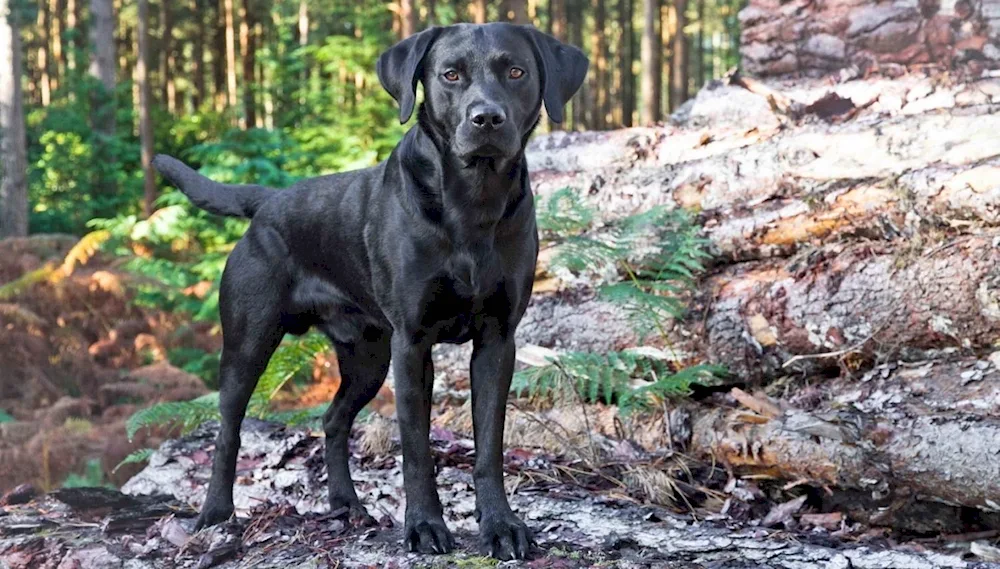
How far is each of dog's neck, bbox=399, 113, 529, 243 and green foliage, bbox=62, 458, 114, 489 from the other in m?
4.85

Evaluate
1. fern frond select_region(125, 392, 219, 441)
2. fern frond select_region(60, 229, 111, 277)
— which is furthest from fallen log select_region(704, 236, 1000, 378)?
fern frond select_region(60, 229, 111, 277)

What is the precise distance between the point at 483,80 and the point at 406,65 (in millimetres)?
389

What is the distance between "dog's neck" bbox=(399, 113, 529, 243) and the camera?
135 inches

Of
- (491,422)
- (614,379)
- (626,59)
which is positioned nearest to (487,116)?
(491,422)

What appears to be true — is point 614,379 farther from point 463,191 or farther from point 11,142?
point 11,142

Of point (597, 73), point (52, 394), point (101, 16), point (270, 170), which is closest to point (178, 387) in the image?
point (52, 394)

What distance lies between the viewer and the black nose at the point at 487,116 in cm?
314

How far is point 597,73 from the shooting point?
30.3 meters

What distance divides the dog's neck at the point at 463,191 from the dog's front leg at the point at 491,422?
0.40 m

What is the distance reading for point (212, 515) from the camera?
163 inches

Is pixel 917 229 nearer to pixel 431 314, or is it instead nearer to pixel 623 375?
pixel 623 375

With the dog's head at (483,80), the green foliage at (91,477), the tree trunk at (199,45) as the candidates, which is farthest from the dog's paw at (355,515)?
the tree trunk at (199,45)

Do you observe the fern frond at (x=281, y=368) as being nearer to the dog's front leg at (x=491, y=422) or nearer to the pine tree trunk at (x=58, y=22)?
the dog's front leg at (x=491, y=422)

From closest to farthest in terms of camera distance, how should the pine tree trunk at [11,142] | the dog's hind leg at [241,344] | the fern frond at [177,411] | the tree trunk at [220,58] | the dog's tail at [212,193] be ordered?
the dog's hind leg at [241,344], the dog's tail at [212,193], the fern frond at [177,411], the pine tree trunk at [11,142], the tree trunk at [220,58]
